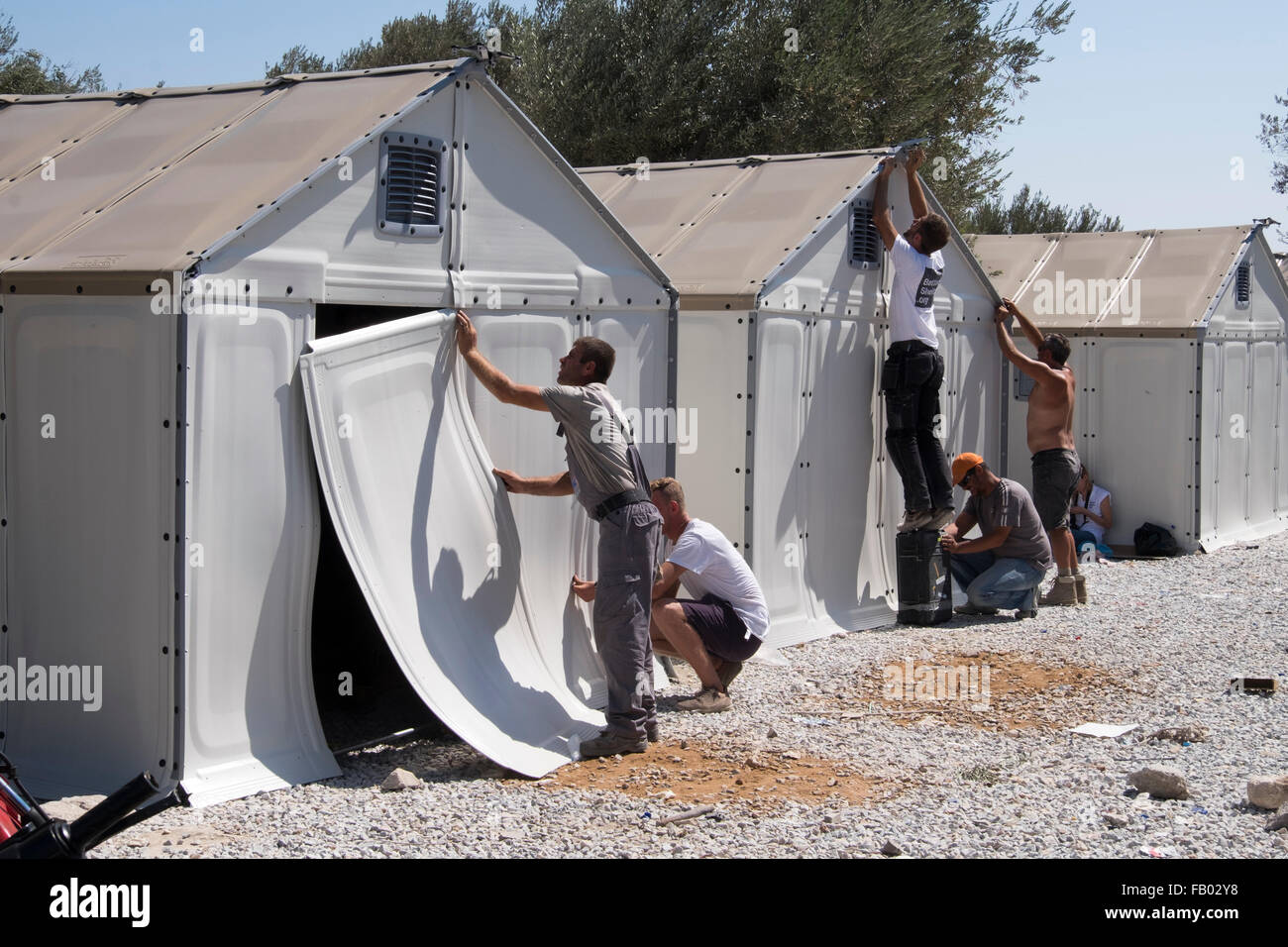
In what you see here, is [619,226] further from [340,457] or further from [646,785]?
[646,785]

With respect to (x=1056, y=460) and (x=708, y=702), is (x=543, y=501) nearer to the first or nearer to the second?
(x=708, y=702)

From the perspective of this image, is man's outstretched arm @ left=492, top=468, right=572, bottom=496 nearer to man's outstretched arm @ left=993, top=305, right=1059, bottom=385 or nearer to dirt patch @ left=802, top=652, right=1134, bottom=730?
dirt patch @ left=802, top=652, right=1134, bottom=730

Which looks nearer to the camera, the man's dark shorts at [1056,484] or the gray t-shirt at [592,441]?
the gray t-shirt at [592,441]

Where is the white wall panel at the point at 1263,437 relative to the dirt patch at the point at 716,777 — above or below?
above

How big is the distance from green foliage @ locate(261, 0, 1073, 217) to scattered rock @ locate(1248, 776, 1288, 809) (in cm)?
1250

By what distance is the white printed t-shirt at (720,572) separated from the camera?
22.7 feet

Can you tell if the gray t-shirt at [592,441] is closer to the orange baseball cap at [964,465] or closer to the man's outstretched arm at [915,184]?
the orange baseball cap at [964,465]

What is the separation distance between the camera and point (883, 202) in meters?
9.41

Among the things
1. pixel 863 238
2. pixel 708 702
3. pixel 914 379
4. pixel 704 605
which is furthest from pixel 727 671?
pixel 863 238

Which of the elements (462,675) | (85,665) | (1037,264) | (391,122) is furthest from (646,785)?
(1037,264)

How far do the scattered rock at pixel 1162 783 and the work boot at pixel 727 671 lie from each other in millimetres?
2135
